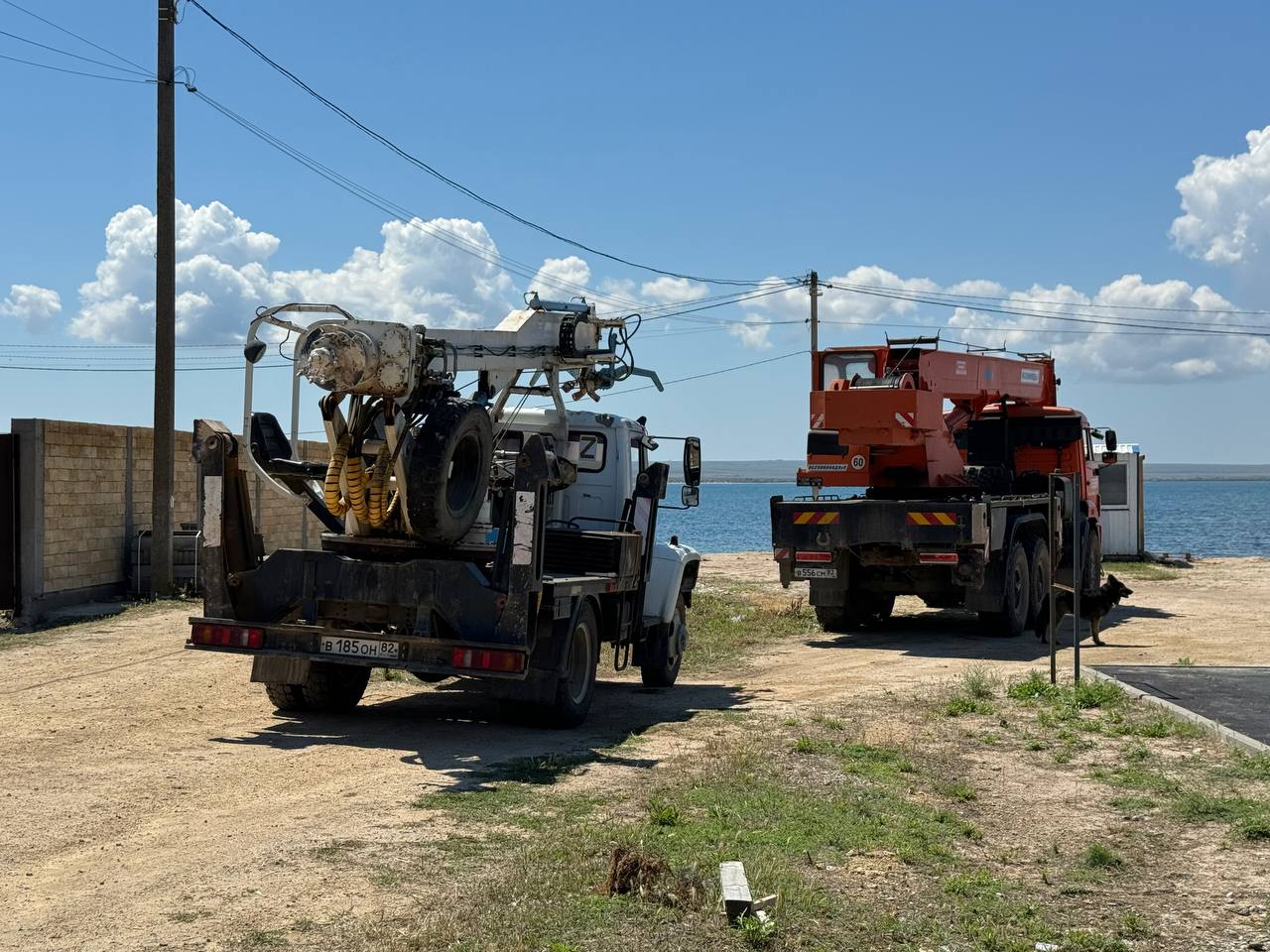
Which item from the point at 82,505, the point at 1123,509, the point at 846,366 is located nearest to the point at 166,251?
the point at 82,505

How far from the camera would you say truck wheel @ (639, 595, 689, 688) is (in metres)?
13.9

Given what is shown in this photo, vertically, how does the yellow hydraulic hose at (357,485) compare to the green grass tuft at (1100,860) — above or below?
above

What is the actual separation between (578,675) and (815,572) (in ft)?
24.8

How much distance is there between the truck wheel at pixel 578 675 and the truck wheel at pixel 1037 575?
9.82 m

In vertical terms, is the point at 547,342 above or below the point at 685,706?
above

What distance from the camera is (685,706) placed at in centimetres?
1293

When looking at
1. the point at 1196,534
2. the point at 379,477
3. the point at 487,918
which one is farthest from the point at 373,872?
the point at 1196,534

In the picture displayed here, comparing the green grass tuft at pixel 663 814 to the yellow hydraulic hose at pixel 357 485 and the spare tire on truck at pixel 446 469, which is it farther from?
the yellow hydraulic hose at pixel 357 485

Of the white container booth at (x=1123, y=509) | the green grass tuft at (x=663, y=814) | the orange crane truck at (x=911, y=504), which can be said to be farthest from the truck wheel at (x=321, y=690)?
the white container booth at (x=1123, y=509)

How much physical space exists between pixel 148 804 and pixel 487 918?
3.16m

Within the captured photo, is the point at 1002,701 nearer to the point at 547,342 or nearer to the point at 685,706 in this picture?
the point at 685,706

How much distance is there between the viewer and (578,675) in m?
11.5

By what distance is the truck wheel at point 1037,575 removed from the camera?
19.9 metres

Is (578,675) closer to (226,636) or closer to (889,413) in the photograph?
(226,636)
